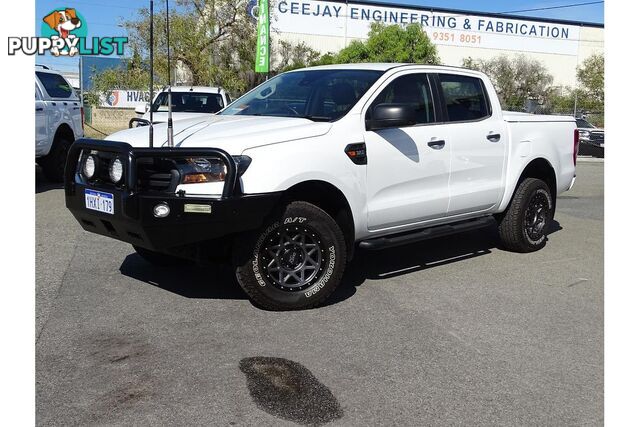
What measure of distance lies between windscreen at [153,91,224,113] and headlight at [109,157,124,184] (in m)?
8.36

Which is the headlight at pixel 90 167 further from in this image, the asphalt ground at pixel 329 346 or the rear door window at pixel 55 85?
the rear door window at pixel 55 85

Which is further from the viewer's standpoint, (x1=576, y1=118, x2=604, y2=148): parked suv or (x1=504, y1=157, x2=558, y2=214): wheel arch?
(x1=576, y1=118, x2=604, y2=148): parked suv

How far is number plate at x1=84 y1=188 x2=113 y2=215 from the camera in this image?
4.57 metres

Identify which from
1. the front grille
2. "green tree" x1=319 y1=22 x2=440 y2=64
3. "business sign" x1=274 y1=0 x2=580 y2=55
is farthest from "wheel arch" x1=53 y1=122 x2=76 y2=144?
"business sign" x1=274 y1=0 x2=580 y2=55

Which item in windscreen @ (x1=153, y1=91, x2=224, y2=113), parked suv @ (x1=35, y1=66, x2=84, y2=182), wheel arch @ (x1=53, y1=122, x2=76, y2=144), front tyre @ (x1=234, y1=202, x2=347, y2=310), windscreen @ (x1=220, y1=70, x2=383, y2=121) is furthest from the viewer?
windscreen @ (x1=153, y1=91, x2=224, y2=113)

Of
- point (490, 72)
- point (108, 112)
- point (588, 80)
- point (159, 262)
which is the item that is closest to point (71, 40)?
point (108, 112)

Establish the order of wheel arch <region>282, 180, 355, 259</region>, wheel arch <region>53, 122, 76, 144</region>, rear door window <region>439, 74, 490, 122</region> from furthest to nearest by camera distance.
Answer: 1. wheel arch <region>53, 122, 76, 144</region>
2. rear door window <region>439, 74, 490, 122</region>
3. wheel arch <region>282, 180, 355, 259</region>

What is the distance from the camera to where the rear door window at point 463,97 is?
6199 mm

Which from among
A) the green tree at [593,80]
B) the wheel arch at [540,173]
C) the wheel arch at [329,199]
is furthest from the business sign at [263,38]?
the green tree at [593,80]

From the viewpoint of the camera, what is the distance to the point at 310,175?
190 inches

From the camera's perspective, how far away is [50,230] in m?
7.56

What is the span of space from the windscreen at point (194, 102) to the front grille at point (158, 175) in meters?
8.49

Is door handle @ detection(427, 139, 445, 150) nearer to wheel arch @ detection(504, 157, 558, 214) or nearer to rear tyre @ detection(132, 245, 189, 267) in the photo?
wheel arch @ detection(504, 157, 558, 214)

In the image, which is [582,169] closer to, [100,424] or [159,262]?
[159,262]
